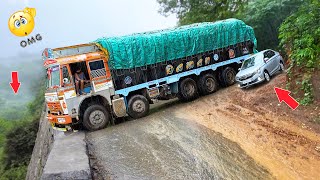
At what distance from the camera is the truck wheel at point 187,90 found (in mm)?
16078

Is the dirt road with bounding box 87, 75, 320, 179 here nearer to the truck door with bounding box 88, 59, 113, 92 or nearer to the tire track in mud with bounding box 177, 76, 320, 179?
the tire track in mud with bounding box 177, 76, 320, 179

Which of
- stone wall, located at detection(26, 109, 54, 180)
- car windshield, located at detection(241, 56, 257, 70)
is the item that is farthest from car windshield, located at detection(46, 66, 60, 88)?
car windshield, located at detection(241, 56, 257, 70)

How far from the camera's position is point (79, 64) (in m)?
13.4

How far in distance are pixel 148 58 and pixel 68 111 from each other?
437 cm

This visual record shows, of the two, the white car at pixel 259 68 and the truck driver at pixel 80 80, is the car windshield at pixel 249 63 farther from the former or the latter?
the truck driver at pixel 80 80

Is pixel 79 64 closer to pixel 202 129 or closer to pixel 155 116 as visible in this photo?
pixel 155 116

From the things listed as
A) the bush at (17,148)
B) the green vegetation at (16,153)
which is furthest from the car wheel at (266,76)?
the bush at (17,148)

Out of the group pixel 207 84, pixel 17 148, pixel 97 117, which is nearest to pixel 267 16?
pixel 207 84

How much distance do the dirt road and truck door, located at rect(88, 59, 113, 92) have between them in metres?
1.77

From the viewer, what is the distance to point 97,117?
13.5 m

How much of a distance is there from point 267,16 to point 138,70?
13.7m

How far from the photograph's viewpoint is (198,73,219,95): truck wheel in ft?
54.7

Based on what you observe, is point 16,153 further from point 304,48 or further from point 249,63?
point 304,48

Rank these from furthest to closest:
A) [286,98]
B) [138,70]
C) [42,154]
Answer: [42,154]
[138,70]
[286,98]
